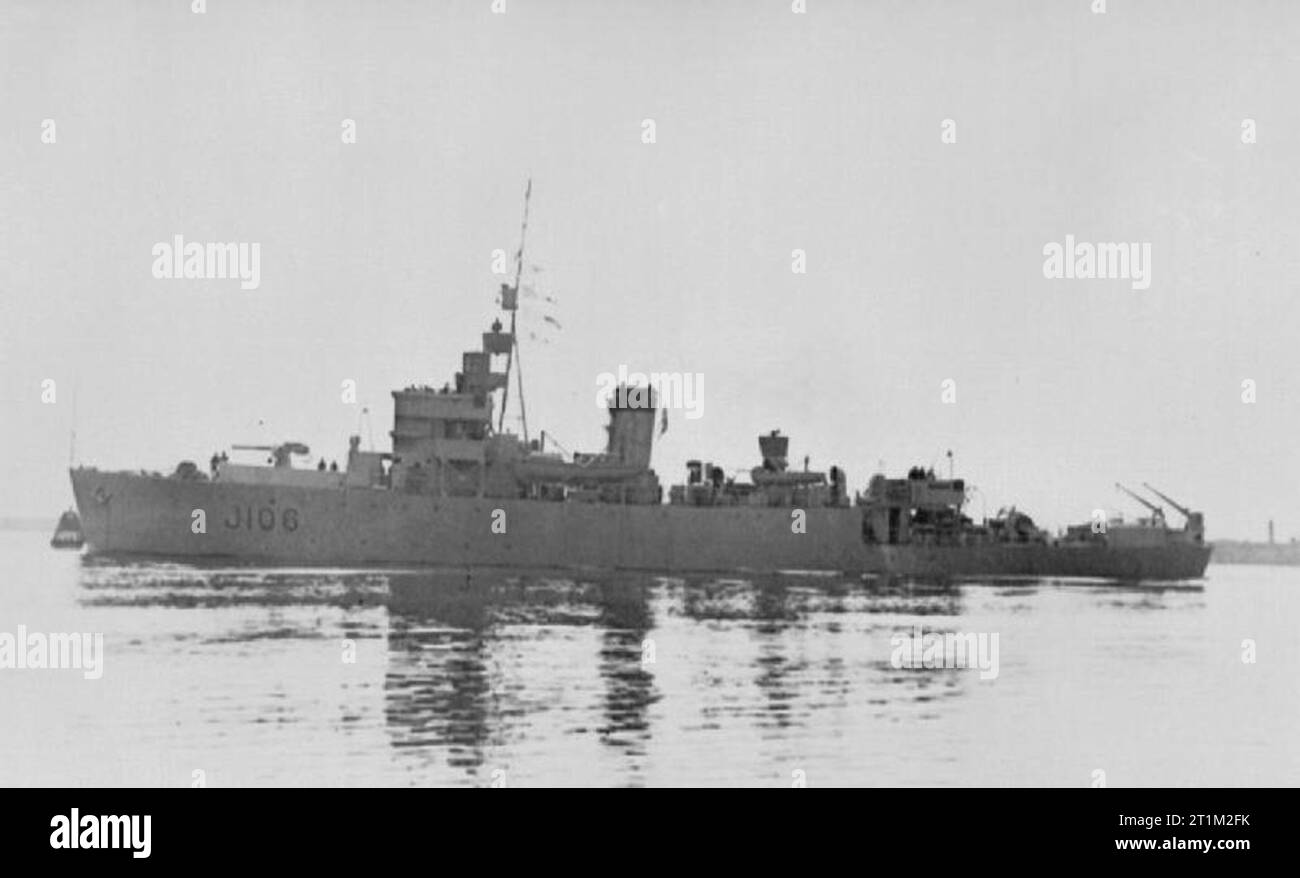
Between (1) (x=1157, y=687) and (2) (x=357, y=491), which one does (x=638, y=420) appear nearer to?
(2) (x=357, y=491)

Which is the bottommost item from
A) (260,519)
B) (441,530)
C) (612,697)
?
(612,697)

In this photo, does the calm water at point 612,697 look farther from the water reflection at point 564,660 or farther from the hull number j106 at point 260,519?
the hull number j106 at point 260,519

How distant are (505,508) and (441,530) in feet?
7.35

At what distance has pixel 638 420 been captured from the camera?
6316 cm

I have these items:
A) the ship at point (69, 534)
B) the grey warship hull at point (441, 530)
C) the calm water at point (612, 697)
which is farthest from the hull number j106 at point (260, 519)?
the ship at point (69, 534)

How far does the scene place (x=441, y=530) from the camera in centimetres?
5800

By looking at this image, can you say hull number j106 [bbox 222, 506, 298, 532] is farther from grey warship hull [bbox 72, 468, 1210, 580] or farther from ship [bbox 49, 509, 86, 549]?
ship [bbox 49, 509, 86, 549]

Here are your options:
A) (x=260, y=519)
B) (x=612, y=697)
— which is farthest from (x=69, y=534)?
(x=612, y=697)

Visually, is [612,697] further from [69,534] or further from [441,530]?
[69,534]

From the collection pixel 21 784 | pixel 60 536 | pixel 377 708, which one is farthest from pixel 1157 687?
pixel 60 536

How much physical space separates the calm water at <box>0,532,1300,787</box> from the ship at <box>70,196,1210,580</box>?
13.2 meters
